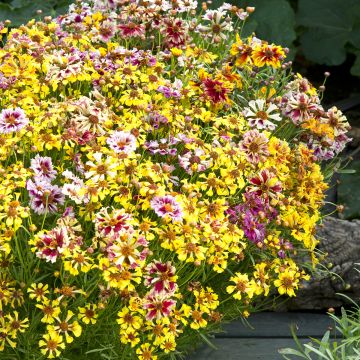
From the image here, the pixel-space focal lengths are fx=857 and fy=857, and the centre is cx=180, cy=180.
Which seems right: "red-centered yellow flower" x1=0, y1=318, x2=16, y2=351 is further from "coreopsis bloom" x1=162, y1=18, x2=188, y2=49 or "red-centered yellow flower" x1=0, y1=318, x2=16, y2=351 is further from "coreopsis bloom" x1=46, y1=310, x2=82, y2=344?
"coreopsis bloom" x1=162, y1=18, x2=188, y2=49

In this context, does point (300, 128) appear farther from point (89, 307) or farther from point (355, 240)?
point (89, 307)

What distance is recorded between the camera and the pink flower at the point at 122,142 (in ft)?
6.33

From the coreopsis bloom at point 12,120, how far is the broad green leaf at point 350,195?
151cm

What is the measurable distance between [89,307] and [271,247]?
52cm

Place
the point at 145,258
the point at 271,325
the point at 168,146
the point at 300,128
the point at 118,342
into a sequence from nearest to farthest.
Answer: the point at 145,258
the point at 118,342
the point at 168,146
the point at 300,128
the point at 271,325

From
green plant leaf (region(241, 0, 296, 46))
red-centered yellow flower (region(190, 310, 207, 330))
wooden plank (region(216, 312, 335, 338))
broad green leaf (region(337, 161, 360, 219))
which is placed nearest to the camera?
red-centered yellow flower (region(190, 310, 207, 330))

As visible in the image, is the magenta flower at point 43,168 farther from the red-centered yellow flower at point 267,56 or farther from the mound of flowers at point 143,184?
the red-centered yellow flower at point 267,56

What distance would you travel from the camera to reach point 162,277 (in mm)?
1827

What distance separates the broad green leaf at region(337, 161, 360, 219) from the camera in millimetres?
3141

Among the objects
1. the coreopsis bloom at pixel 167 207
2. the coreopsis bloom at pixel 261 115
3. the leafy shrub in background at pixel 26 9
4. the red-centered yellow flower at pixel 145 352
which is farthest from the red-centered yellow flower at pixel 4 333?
the leafy shrub in background at pixel 26 9

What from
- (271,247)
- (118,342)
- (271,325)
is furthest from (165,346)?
(271,325)

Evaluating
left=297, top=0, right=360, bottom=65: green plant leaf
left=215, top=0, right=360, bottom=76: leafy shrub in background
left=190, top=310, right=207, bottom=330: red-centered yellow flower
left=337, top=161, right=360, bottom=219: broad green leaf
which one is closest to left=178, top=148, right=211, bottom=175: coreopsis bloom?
left=190, top=310, right=207, bottom=330: red-centered yellow flower

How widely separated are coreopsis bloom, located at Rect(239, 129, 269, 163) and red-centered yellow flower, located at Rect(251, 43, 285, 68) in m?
0.25

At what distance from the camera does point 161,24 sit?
2.42m
